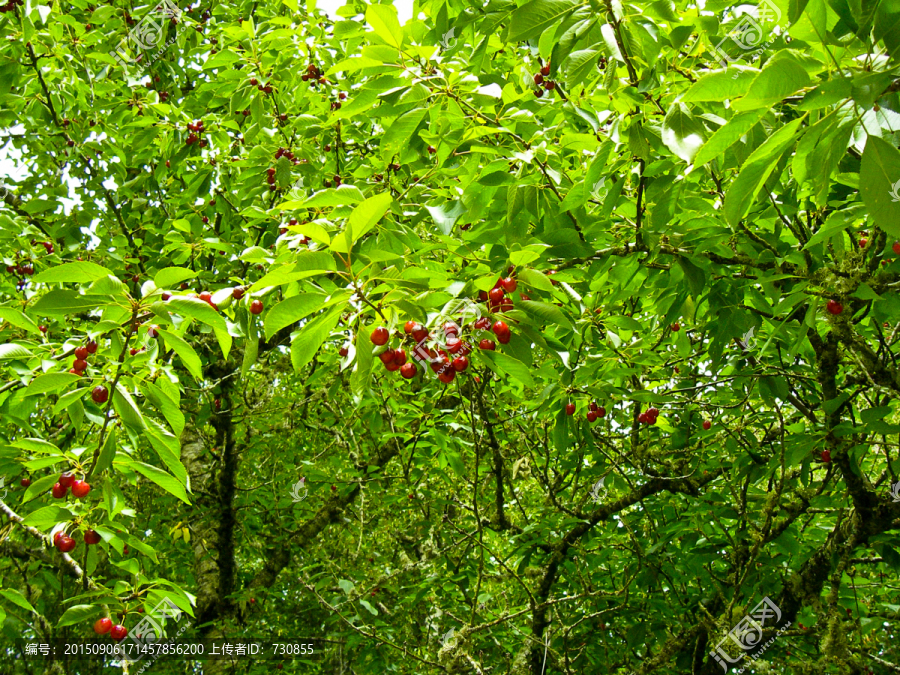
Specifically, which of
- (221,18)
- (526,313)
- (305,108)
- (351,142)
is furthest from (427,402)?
(221,18)

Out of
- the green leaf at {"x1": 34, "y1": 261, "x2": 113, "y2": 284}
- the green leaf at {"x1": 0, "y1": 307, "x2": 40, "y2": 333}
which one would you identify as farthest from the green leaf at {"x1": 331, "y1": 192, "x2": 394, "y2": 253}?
the green leaf at {"x1": 0, "y1": 307, "x2": 40, "y2": 333}

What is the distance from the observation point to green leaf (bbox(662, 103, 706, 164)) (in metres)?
1.42

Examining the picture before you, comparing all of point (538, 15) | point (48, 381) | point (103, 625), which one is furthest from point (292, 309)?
point (103, 625)

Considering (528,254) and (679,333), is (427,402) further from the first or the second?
(528,254)

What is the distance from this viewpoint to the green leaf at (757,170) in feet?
3.67

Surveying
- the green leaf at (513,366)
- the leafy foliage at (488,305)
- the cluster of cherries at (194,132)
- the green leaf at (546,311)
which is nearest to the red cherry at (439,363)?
the leafy foliage at (488,305)

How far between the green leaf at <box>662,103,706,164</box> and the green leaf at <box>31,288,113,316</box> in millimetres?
1403

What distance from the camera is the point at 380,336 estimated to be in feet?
4.80

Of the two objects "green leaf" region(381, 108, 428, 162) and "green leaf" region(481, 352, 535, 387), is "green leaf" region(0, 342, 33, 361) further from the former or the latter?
"green leaf" region(481, 352, 535, 387)

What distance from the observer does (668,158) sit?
1896 mm

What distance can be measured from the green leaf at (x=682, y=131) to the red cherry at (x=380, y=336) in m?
0.77

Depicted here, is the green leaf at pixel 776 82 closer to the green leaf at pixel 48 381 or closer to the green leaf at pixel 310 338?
the green leaf at pixel 310 338

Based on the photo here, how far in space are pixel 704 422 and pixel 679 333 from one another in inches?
43.7

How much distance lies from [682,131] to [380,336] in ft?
2.79
